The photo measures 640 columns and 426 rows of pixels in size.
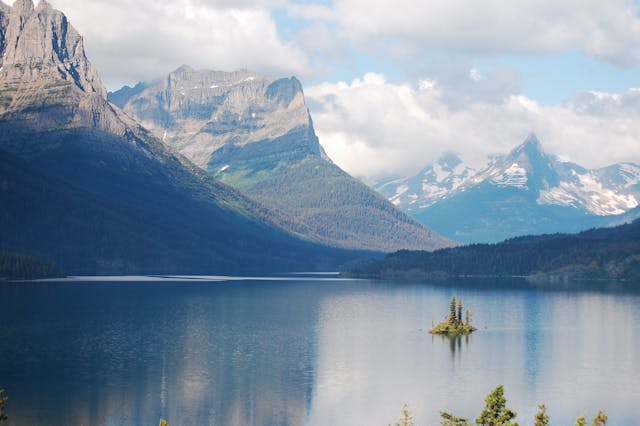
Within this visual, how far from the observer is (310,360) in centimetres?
16188

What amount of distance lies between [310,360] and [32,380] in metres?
48.6

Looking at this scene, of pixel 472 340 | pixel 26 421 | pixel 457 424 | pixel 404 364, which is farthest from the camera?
pixel 472 340

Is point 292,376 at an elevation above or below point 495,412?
below

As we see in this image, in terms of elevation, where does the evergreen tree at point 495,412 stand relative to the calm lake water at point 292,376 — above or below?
above

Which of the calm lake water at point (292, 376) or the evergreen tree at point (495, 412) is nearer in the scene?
the evergreen tree at point (495, 412)

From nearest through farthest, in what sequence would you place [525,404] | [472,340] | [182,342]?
[525,404] → [182,342] → [472,340]

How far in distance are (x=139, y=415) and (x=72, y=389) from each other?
18.1 m

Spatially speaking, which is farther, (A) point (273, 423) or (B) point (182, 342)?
(B) point (182, 342)

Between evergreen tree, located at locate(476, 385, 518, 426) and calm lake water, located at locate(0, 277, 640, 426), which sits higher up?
evergreen tree, located at locate(476, 385, 518, 426)

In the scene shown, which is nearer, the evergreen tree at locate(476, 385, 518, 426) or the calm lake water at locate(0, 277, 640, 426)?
the evergreen tree at locate(476, 385, 518, 426)

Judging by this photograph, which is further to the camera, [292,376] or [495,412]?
[292,376]

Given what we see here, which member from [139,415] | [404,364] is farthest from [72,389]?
[404,364]

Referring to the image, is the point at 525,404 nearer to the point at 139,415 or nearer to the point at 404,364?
the point at 404,364

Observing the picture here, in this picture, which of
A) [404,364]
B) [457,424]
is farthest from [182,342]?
[457,424]
